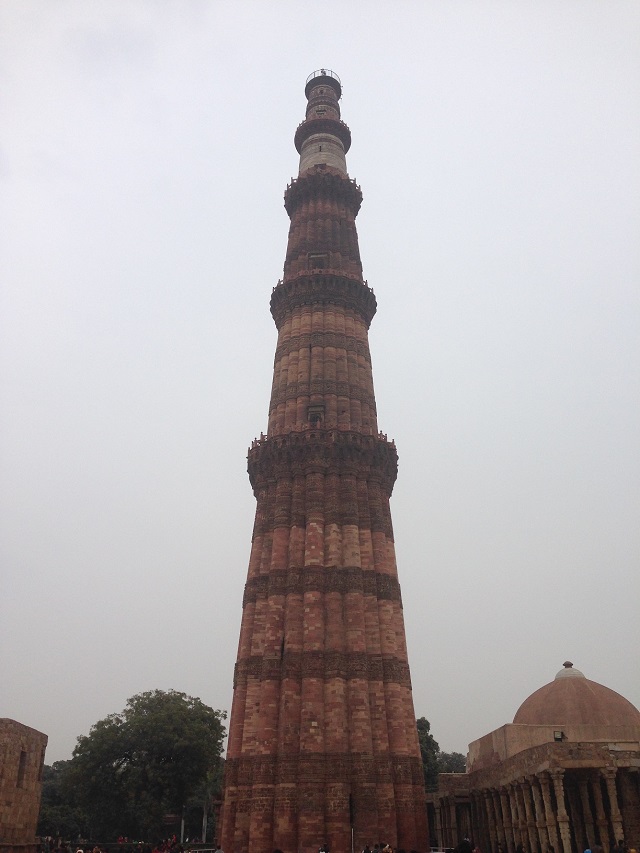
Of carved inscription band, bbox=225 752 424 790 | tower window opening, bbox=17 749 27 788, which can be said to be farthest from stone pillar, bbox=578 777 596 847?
tower window opening, bbox=17 749 27 788

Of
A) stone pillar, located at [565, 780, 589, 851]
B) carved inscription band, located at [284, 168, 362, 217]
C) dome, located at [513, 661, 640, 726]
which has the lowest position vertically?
stone pillar, located at [565, 780, 589, 851]

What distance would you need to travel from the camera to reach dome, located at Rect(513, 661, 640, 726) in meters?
28.0

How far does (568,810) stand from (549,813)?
2.37 meters

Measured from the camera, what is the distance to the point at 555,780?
67.1ft

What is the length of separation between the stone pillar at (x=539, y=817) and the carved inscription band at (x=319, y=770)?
4532 mm

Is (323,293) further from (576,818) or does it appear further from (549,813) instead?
(576,818)

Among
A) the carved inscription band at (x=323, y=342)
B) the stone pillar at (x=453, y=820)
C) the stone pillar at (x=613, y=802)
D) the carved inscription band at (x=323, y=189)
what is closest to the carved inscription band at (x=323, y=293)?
the carved inscription band at (x=323, y=342)

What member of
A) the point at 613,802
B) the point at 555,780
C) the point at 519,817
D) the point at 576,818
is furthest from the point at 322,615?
the point at 613,802

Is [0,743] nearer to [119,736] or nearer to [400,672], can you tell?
[400,672]

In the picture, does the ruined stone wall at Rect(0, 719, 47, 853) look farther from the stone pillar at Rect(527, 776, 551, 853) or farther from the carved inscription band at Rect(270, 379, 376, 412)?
the stone pillar at Rect(527, 776, 551, 853)

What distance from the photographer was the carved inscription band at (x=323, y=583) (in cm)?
2741

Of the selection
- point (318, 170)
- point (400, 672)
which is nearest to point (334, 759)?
point (400, 672)

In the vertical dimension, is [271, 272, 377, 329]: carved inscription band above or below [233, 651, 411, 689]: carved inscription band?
above

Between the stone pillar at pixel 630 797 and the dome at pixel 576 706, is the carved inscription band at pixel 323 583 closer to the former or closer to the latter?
the dome at pixel 576 706
